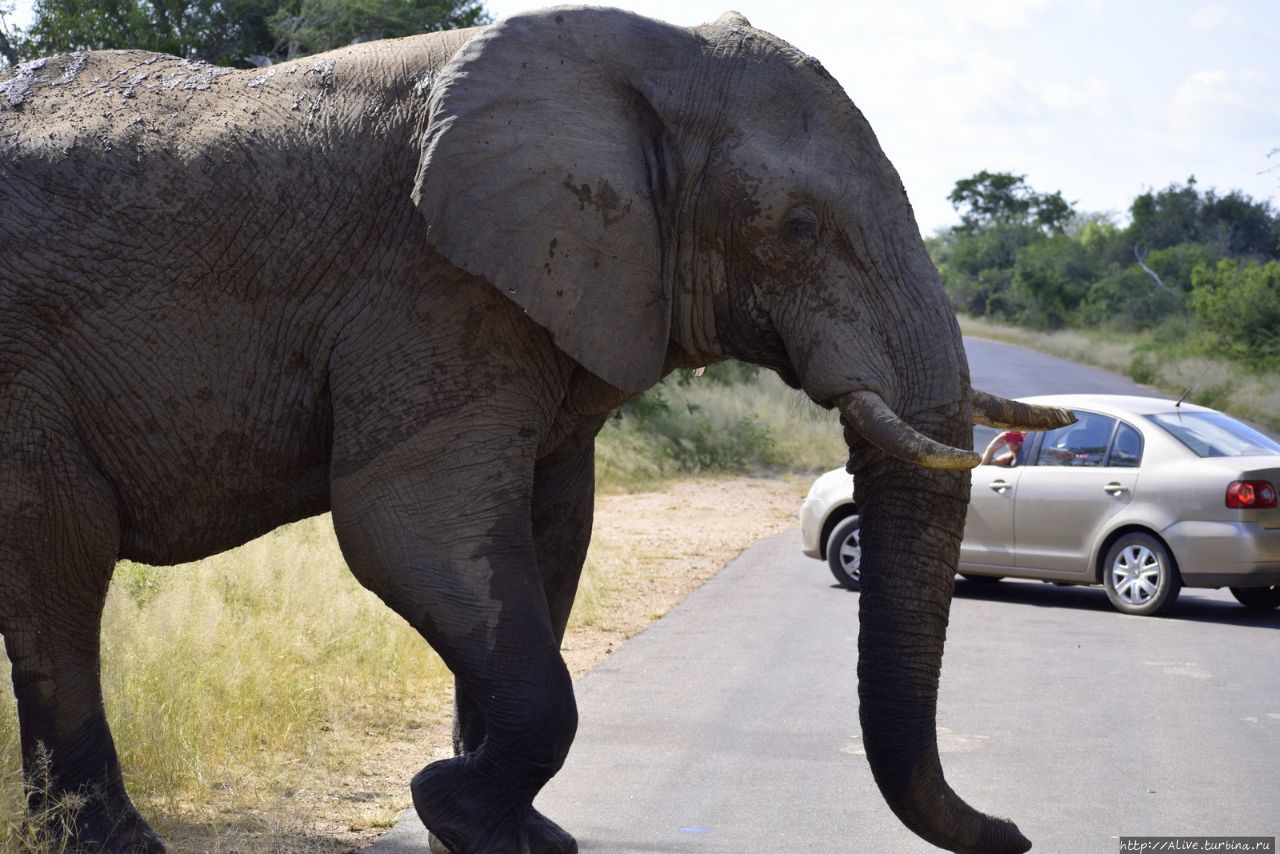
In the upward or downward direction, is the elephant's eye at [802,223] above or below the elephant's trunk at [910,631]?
above

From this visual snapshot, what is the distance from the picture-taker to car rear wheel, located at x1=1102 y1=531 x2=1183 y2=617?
11.7 metres

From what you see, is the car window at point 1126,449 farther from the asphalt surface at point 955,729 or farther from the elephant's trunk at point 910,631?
the elephant's trunk at point 910,631

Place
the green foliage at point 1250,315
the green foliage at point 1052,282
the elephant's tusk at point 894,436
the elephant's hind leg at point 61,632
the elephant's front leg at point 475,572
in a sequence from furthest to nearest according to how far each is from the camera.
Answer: the green foliage at point 1052,282 → the green foliage at point 1250,315 → the elephant's hind leg at point 61,632 → the elephant's front leg at point 475,572 → the elephant's tusk at point 894,436

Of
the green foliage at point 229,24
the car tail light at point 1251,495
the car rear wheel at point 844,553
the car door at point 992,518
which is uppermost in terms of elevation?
the green foliage at point 229,24

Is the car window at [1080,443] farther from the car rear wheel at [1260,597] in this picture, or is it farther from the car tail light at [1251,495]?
the car rear wheel at [1260,597]

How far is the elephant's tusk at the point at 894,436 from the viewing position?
418 centimetres

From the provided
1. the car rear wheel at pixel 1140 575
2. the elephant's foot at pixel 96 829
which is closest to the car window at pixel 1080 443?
the car rear wheel at pixel 1140 575

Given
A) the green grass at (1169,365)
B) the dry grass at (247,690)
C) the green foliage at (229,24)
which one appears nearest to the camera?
the dry grass at (247,690)

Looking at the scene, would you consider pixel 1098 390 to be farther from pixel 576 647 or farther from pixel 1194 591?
pixel 576 647

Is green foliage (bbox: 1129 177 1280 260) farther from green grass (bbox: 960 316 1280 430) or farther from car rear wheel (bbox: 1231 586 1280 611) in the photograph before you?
car rear wheel (bbox: 1231 586 1280 611)

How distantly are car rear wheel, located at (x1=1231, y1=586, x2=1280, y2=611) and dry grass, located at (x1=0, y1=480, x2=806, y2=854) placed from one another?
15.1 feet

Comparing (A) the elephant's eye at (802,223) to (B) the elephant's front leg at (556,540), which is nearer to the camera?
(A) the elephant's eye at (802,223)

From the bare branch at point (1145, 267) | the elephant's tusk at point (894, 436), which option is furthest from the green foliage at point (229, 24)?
the bare branch at point (1145, 267)

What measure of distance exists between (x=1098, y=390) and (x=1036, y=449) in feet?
83.3
